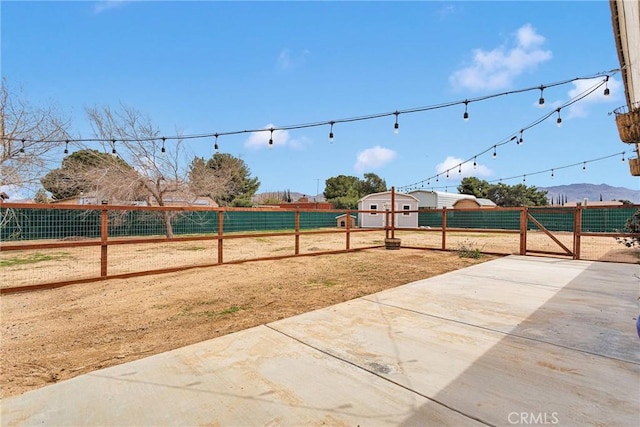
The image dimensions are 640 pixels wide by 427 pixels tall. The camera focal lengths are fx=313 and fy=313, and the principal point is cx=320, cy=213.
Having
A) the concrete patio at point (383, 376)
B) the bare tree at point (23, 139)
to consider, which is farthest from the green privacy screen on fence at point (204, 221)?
the concrete patio at point (383, 376)

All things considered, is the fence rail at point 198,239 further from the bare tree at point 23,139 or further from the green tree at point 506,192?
the green tree at point 506,192

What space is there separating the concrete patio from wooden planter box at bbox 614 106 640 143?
270cm

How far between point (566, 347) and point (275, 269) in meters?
4.67

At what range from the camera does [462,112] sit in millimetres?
7230

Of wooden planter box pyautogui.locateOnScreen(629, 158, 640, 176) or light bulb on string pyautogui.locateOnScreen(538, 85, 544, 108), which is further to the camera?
wooden planter box pyautogui.locateOnScreen(629, 158, 640, 176)

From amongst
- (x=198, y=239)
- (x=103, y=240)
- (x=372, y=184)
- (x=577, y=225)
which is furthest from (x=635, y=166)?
(x=372, y=184)

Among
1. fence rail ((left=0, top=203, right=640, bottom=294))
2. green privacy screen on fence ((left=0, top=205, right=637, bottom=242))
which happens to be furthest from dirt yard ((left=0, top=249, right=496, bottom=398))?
green privacy screen on fence ((left=0, top=205, right=637, bottom=242))

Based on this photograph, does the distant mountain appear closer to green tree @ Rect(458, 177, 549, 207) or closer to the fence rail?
green tree @ Rect(458, 177, 549, 207)

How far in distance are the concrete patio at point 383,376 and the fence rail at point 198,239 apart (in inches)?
121

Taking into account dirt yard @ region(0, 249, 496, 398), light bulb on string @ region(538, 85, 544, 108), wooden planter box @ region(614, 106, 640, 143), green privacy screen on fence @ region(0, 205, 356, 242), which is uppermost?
light bulb on string @ region(538, 85, 544, 108)

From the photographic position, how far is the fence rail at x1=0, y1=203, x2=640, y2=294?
5629 mm

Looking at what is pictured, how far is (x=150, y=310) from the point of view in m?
3.52

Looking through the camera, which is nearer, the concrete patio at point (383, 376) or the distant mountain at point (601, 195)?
the concrete patio at point (383, 376)

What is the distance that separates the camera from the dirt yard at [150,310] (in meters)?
2.33
